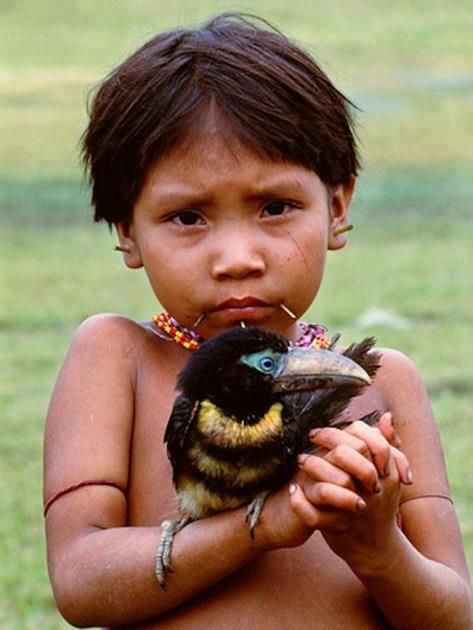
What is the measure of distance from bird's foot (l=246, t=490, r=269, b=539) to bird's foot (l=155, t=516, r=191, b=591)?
0.37ft

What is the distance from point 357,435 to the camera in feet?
7.00

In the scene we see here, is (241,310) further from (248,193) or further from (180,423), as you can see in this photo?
(180,423)

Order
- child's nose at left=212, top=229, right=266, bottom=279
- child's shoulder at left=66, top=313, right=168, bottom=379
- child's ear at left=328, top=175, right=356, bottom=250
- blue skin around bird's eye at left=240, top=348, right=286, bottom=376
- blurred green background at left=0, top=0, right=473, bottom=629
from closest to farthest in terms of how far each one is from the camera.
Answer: blue skin around bird's eye at left=240, top=348, right=286, bottom=376 → child's nose at left=212, top=229, right=266, bottom=279 → child's shoulder at left=66, top=313, right=168, bottom=379 → child's ear at left=328, top=175, right=356, bottom=250 → blurred green background at left=0, top=0, right=473, bottom=629

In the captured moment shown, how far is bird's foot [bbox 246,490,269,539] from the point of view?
2.26 metres

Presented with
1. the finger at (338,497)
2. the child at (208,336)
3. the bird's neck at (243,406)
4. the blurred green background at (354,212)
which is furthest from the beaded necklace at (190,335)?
the blurred green background at (354,212)

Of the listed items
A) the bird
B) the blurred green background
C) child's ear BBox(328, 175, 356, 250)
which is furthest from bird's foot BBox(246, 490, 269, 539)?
the blurred green background

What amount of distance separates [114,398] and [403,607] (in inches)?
19.7

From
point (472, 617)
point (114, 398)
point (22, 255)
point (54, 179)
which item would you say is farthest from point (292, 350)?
point (54, 179)

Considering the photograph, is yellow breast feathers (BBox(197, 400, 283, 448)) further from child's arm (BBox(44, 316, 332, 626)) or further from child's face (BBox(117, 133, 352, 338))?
child's face (BBox(117, 133, 352, 338))

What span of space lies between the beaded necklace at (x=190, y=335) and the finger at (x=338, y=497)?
47cm

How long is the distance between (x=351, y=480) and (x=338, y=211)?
70cm

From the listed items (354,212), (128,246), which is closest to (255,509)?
(128,246)

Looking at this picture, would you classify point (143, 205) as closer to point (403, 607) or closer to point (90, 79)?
point (403, 607)

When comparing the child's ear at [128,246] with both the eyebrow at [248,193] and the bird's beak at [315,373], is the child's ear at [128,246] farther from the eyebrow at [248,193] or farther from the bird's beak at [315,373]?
the bird's beak at [315,373]
